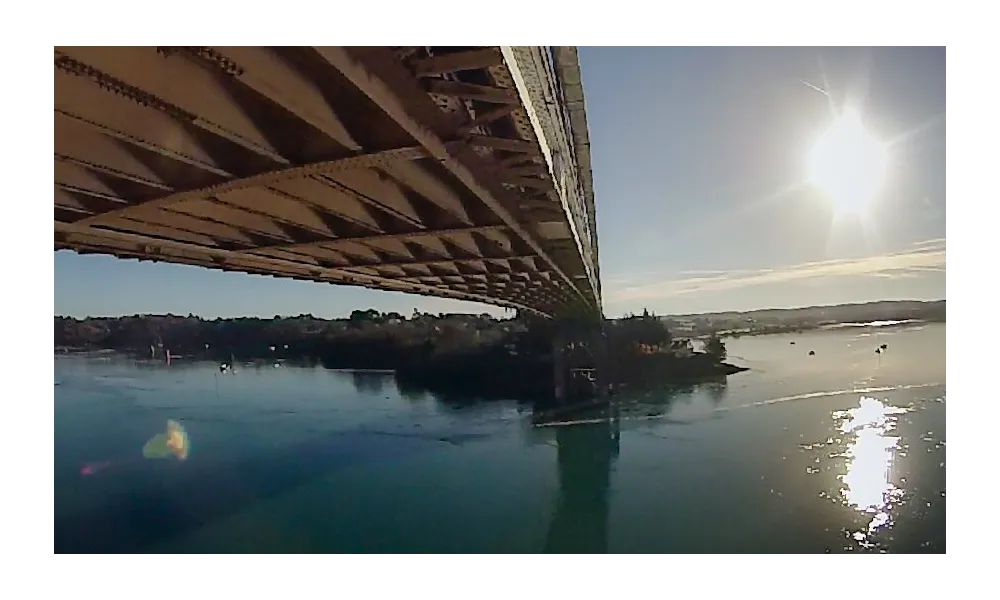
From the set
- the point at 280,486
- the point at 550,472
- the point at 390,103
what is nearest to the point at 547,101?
the point at 390,103

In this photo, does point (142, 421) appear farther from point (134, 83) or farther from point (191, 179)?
point (134, 83)

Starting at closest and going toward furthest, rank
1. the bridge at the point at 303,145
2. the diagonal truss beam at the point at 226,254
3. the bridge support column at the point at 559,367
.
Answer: the bridge at the point at 303,145, the diagonal truss beam at the point at 226,254, the bridge support column at the point at 559,367

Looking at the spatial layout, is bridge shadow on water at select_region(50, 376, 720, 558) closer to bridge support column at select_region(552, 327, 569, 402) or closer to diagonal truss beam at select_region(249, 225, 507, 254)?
bridge support column at select_region(552, 327, 569, 402)

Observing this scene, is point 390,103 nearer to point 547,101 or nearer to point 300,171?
point 300,171

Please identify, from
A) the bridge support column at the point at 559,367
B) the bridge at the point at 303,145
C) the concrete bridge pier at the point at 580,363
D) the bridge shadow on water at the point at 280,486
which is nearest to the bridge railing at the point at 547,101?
the bridge at the point at 303,145

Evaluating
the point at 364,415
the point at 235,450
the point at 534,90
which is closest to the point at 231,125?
the point at 534,90

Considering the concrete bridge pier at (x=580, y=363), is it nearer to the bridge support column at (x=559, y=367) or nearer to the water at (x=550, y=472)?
the bridge support column at (x=559, y=367)
